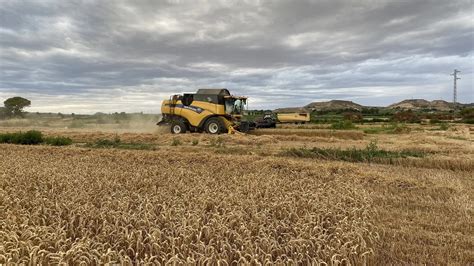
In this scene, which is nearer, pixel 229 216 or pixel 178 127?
pixel 229 216

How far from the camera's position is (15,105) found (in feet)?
209

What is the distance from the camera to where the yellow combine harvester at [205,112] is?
24328 mm

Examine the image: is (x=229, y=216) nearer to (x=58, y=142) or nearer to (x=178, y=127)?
(x=58, y=142)

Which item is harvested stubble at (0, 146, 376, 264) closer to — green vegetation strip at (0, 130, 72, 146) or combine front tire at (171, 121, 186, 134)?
green vegetation strip at (0, 130, 72, 146)

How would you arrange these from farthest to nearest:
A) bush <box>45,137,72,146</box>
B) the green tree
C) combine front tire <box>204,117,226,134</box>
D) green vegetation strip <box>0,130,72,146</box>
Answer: the green tree → combine front tire <box>204,117,226,134</box> → green vegetation strip <box>0,130,72,146</box> → bush <box>45,137,72,146</box>

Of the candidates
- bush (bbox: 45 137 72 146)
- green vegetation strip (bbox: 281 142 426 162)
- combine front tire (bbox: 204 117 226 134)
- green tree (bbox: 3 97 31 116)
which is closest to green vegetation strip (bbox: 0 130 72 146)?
bush (bbox: 45 137 72 146)

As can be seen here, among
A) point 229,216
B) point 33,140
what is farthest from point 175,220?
point 33,140

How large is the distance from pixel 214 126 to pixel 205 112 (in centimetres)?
108

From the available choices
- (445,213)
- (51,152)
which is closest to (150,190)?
(445,213)

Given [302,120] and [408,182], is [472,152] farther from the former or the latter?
→ [302,120]

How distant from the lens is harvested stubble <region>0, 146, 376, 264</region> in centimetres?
418

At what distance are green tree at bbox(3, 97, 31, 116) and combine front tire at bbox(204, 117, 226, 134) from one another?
51.8 m

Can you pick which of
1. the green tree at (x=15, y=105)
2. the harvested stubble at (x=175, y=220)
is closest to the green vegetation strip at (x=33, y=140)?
the harvested stubble at (x=175, y=220)

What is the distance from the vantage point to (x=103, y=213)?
5.31 m
